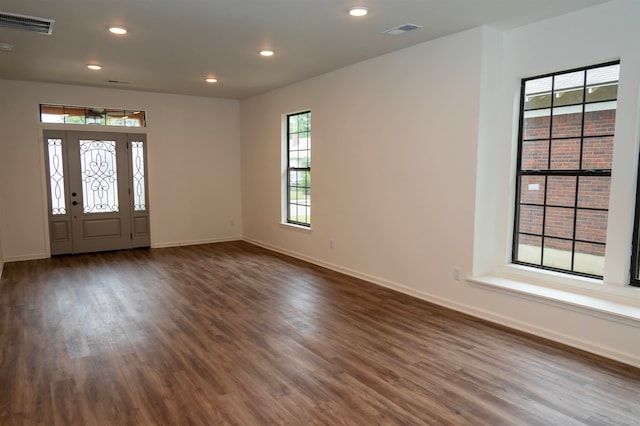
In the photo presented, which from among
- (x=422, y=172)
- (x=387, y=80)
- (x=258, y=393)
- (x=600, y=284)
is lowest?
(x=258, y=393)

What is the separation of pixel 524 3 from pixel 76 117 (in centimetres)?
656

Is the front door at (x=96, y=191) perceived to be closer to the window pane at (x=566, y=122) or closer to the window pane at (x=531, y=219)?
the window pane at (x=531, y=219)

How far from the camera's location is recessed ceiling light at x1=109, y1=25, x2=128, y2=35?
3939 millimetres

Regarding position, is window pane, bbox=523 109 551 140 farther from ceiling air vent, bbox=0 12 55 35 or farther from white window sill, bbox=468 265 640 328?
ceiling air vent, bbox=0 12 55 35

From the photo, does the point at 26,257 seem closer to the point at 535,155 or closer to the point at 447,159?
the point at 447,159

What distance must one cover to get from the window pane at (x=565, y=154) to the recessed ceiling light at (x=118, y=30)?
409cm

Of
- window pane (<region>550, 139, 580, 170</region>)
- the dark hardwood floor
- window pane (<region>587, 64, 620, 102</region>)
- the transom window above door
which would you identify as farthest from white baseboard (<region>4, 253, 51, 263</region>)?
window pane (<region>587, 64, 620, 102</region>)

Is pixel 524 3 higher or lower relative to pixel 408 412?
higher

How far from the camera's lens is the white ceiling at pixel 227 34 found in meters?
3.42

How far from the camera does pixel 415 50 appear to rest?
14.9 ft

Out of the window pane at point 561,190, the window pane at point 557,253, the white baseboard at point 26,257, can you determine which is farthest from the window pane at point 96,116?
the window pane at point 557,253

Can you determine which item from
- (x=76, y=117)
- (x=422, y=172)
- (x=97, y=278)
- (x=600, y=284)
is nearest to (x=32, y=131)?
(x=76, y=117)

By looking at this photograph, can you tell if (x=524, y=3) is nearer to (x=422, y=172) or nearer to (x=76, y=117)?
(x=422, y=172)

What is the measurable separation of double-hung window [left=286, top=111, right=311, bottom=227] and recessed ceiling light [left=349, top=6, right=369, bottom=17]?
2.90 meters
